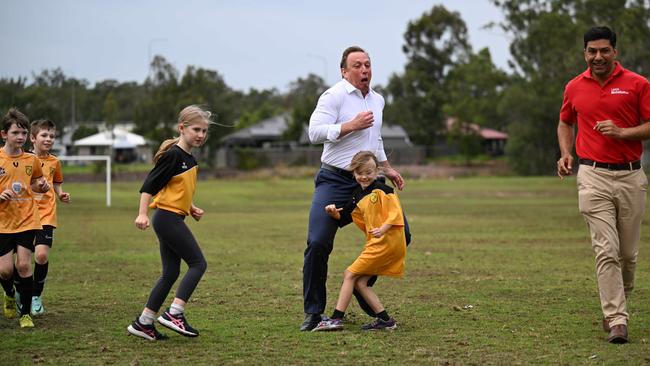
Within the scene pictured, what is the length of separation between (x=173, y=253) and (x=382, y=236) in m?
1.86

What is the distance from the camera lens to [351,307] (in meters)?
10.6

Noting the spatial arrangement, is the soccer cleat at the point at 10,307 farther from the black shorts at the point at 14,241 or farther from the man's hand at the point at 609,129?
the man's hand at the point at 609,129

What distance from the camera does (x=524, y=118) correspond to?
7725 cm

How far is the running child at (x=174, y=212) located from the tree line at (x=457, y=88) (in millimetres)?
30772

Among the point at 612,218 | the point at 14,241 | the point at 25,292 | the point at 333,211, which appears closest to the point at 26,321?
the point at 25,292

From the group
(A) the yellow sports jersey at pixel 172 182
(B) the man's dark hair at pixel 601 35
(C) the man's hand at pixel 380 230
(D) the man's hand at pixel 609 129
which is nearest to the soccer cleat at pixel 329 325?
(C) the man's hand at pixel 380 230

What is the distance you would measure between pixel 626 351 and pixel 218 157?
82.5 meters

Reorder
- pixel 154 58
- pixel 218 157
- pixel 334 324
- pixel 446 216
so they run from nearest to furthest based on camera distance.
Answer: pixel 334 324 → pixel 446 216 → pixel 218 157 → pixel 154 58

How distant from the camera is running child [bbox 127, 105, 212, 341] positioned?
8328mm

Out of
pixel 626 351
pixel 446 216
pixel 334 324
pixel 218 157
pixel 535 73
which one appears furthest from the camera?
pixel 218 157

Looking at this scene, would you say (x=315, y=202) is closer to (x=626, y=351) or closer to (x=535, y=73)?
(x=626, y=351)

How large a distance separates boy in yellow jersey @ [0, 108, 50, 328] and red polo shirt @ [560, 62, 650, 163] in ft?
17.2

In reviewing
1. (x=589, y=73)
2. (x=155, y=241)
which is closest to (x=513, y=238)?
(x=155, y=241)

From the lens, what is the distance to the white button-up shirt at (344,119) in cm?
902
